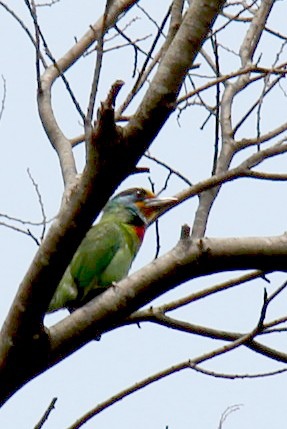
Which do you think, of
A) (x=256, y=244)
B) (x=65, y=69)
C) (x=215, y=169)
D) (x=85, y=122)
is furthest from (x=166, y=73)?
(x=65, y=69)

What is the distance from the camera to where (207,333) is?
330 cm

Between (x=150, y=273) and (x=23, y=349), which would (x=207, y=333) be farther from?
(x=23, y=349)

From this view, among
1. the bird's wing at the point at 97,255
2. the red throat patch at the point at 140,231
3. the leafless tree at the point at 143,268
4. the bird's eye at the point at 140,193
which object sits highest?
the bird's eye at the point at 140,193

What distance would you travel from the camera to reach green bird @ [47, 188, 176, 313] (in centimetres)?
467

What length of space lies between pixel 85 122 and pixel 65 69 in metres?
2.34

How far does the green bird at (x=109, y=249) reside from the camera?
15.3 ft

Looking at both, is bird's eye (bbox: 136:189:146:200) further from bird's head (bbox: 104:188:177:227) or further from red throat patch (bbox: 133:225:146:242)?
red throat patch (bbox: 133:225:146:242)

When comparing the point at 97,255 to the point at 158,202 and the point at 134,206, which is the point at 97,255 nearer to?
the point at 158,202

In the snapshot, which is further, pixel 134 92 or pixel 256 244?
pixel 134 92

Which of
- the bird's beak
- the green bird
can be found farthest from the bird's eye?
the bird's beak

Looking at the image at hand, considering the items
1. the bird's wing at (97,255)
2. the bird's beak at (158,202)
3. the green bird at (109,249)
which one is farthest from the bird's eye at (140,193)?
the bird's wing at (97,255)

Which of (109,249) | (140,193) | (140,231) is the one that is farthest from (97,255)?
(140,193)

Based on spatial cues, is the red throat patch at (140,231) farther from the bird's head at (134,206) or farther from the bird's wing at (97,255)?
the bird's wing at (97,255)

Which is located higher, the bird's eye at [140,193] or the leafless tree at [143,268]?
the bird's eye at [140,193]
